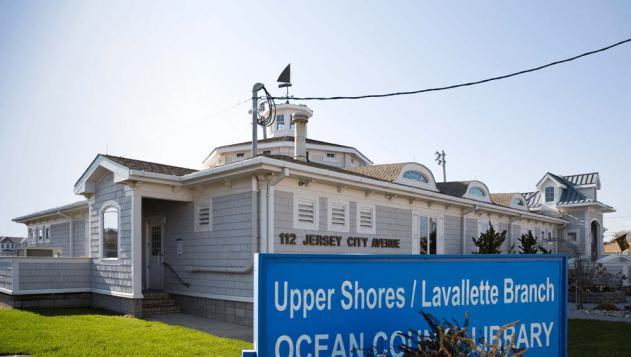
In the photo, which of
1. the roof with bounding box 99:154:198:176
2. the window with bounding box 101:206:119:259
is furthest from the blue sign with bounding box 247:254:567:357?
the window with bounding box 101:206:119:259

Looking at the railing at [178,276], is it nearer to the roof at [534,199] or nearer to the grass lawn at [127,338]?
the grass lawn at [127,338]

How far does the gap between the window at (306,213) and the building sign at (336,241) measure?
0.29 m

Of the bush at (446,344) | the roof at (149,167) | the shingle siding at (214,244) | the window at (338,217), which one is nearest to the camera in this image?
the bush at (446,344)

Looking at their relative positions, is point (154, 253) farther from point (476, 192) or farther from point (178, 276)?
point (476, 192)

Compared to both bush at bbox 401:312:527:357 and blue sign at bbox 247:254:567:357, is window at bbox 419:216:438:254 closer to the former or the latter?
blue sign at bbox 247:254:567:357

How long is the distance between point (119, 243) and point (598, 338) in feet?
39.1

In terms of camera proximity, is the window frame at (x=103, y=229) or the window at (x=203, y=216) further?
the window frame at (x=103, y=229)

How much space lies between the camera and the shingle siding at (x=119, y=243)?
14.2 metres

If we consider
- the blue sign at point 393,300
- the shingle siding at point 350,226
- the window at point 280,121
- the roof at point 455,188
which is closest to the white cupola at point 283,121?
the window at point 280,121

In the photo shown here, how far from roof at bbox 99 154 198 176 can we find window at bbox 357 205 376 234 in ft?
17.1

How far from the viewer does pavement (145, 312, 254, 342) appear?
36.2 feet

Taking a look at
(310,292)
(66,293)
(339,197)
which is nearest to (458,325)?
(310,292)

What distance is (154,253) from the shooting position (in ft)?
54.0

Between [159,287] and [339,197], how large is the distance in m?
6.20
